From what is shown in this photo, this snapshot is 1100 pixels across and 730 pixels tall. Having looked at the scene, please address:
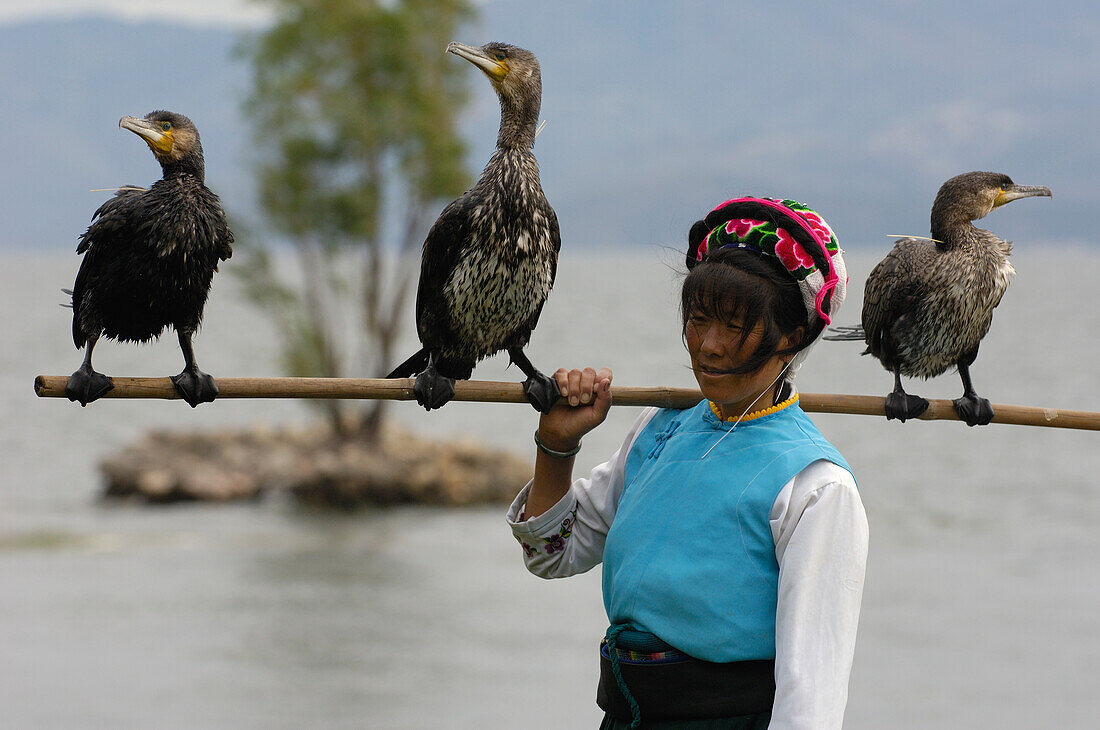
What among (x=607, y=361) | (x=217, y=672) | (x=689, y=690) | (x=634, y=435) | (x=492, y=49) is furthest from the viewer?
(x=607, y=361)

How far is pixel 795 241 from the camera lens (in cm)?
214

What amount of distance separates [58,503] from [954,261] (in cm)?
1620

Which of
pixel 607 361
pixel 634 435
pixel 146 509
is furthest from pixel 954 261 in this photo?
pixel 607 361

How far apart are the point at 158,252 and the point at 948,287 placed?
2.11 m

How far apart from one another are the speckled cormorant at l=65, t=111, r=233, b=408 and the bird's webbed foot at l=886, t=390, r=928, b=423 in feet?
5.73

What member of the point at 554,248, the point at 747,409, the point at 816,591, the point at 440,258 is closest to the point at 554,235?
the point at 554,248

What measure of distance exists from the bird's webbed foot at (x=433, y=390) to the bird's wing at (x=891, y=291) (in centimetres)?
132

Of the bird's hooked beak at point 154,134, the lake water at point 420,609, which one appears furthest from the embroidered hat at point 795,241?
the bird's hooked beak at point 154,134

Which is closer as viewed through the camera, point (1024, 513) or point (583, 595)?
point (583, 595)

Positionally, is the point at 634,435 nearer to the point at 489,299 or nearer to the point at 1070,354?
the point at 489,299

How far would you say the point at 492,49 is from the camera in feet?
9.50

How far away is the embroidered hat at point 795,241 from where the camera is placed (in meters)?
2.14

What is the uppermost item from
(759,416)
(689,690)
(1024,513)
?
(759,416)

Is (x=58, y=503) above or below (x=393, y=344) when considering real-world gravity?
below
